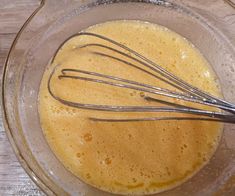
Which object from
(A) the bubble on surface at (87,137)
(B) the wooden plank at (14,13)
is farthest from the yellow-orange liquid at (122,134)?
(B) the wooden plank at (14,13)

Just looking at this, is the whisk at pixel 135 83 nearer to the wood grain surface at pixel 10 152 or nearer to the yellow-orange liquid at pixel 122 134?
the yellow-orange liquid at pixel 122 134

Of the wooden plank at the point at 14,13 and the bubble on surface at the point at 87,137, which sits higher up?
the wooden plank at the point at 14,13

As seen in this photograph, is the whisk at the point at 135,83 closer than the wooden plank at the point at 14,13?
Yes

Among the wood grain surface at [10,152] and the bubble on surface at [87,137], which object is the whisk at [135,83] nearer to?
the bubble on surface at [87,137]

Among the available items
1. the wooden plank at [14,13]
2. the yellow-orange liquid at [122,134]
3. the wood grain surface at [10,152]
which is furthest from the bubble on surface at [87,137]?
the wooden plank at [14,13]

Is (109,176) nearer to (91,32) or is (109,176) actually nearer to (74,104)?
(74,104)
